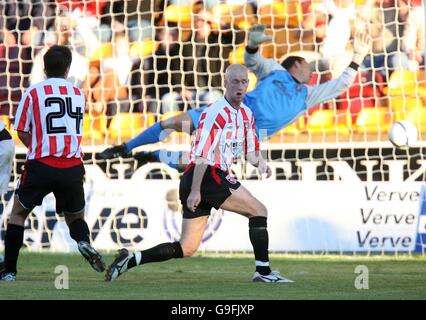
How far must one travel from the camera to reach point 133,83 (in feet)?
52.1

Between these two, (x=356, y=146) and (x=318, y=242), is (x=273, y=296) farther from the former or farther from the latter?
(x=356, y=146)

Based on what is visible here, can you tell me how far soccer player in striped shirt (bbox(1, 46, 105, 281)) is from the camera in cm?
867

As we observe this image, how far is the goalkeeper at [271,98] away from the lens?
496 inches

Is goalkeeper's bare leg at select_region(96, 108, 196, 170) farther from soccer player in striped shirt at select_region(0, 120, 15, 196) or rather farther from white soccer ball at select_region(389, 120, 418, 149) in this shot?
white soccer ball at select_region(389, 120, 418, 149)

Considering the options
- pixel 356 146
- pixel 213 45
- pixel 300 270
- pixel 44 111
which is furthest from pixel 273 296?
pixel 213 45

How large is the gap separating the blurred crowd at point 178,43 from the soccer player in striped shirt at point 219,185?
6.46 m

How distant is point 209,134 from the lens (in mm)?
8609

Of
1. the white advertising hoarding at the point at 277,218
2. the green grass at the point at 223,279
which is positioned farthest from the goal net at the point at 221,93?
the green grass at the point at 223,279

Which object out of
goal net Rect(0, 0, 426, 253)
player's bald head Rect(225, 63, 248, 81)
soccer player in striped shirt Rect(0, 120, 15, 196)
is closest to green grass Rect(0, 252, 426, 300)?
goal net Rect(0, 0, 426, 253)

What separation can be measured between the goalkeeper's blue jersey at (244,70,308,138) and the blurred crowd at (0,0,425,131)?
213 cm

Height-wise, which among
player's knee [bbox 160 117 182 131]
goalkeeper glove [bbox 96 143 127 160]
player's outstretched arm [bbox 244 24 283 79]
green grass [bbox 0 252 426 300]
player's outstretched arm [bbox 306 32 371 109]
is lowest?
green grass [bbox 0 252 426 300]

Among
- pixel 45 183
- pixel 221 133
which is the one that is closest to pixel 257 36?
pixel 221 133

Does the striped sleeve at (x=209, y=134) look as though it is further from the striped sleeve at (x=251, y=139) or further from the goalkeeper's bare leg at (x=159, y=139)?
the goalkeeper's bare leg at (x=159, y=139)

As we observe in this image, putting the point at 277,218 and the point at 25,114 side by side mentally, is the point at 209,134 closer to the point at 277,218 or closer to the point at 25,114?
the point at 25,114
